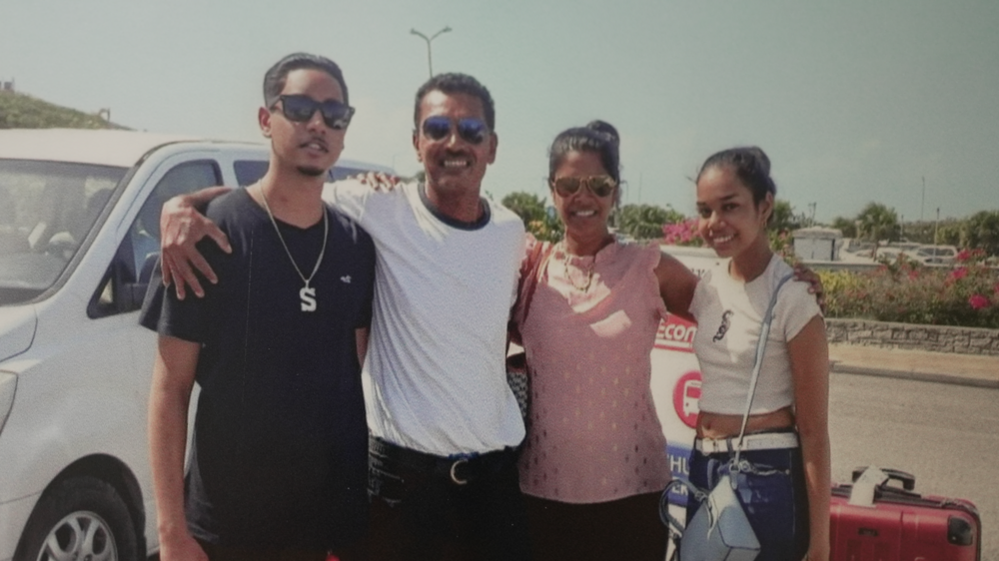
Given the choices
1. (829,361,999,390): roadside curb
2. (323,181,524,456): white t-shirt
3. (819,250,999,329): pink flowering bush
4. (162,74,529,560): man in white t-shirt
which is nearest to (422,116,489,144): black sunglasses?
(162,74,529,560): man in white t-shirt

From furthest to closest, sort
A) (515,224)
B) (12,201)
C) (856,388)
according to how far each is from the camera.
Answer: (856,388), (12,201), (515,224)

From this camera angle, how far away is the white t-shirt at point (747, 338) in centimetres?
236

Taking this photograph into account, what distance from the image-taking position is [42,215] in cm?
370

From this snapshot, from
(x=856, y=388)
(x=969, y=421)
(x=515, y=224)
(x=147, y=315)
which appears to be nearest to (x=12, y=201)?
(x=147, y=315)

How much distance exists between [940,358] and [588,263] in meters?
13.0

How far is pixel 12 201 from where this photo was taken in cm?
381

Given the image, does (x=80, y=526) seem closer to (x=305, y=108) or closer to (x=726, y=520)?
(x=305, y=108)

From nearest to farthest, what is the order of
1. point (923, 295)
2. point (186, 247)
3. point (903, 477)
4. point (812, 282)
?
point (186, 247)
point (812, 282)
point (903, 477)
point (923, 295)

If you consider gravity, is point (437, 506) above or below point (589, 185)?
below

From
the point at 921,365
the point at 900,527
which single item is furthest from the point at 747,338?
the point at 921,365

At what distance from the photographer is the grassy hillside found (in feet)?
102

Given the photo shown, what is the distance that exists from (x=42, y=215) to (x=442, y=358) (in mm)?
2308

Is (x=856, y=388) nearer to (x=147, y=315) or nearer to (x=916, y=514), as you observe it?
(x=916, y=514)

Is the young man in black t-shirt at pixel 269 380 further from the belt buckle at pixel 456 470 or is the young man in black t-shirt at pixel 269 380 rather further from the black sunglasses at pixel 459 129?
the black sunglasses at pixel 459 129
